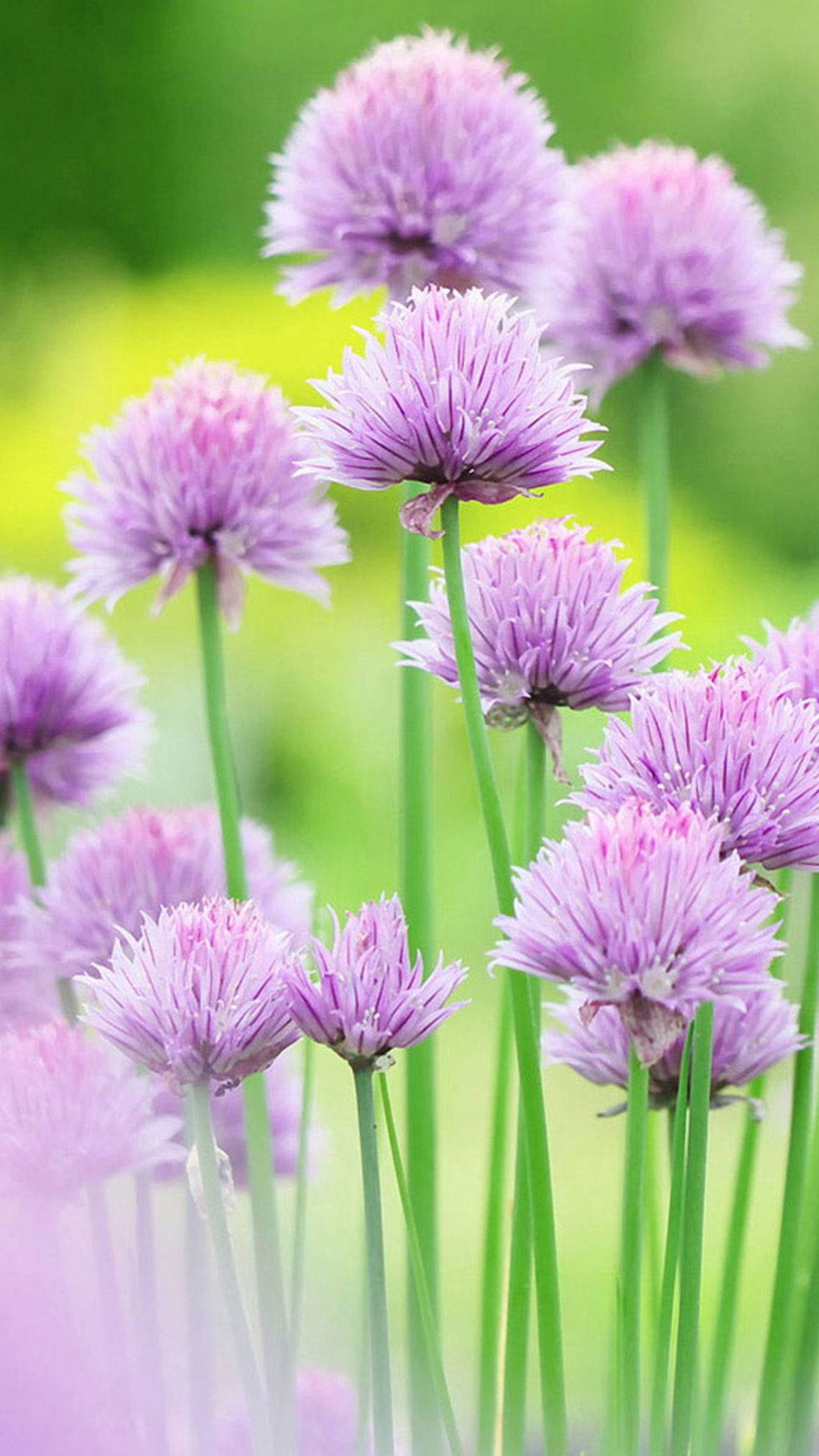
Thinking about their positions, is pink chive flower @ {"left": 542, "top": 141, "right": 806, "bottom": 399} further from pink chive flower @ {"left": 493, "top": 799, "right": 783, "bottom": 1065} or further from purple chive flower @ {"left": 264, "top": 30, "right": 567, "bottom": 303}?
pink chive flower @ {"left": 493, "top": 799, "right": 783, "bottom": 1065}

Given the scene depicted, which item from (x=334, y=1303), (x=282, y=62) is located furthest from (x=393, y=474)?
(x=282, y=62)

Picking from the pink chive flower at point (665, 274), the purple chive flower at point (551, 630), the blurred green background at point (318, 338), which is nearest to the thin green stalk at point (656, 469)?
the pink chive flower at point (665, 274)

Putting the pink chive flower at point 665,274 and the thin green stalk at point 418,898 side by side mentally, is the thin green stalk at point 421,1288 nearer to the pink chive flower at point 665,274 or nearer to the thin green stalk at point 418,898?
the thin green stalk at point 418,898

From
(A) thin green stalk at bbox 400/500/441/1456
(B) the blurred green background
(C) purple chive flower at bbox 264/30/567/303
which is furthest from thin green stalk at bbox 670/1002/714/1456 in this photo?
(B) the blurred green background

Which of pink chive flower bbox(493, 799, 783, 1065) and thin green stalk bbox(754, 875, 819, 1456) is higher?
pink chive flower bbox(493, 799, 783, 1065)

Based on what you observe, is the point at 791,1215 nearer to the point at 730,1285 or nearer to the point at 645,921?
the point at 730,1285

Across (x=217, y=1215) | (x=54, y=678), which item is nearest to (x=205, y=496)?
(x=54, y=678)
